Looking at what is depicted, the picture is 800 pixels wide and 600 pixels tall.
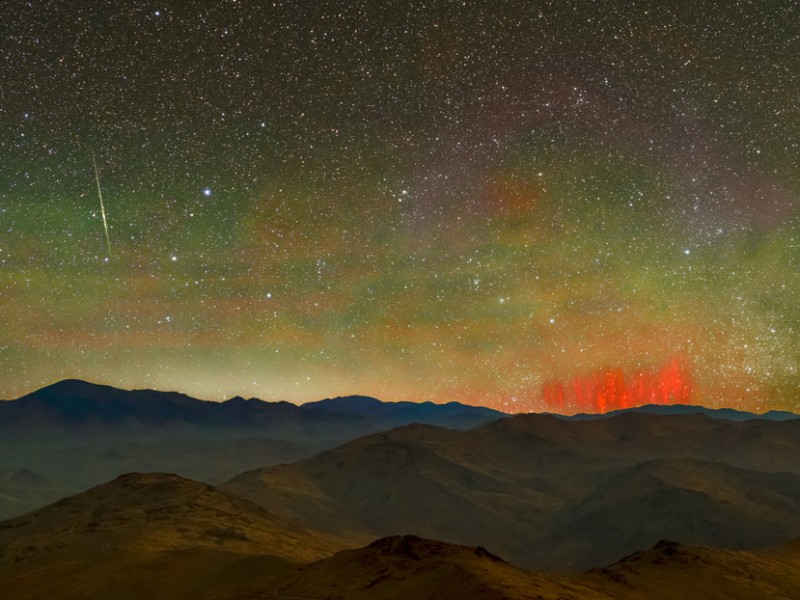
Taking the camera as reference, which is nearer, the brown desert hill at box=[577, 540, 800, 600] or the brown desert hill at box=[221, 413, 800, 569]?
the brown desert hill at box=[577, 540, 800, 600]

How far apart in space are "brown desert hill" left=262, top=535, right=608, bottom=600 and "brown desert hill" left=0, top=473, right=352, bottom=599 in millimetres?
3494

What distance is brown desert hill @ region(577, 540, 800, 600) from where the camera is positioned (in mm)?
26391

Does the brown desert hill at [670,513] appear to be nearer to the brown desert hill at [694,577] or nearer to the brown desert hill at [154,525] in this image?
the brown desert hill at [694,577]

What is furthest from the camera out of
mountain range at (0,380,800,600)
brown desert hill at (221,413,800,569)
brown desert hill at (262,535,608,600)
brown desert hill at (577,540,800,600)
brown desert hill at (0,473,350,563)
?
brown desert hill at (221,413,800,569)

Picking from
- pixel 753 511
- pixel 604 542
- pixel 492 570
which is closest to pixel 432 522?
pixel 604 542

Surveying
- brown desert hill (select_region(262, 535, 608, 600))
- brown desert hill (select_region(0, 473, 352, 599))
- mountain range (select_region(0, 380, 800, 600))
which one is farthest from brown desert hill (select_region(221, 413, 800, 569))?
brown desert hill (select_region(262, 535, 608, 600))

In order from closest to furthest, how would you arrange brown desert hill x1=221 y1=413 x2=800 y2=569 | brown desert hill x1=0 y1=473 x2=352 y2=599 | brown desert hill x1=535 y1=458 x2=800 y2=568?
brown desert hill x1=0 y1=473 x2=352 y2=599, brown desert hill x1=535 y1=458 x2=800 y2=568, brown desert hill x1=221 y1=413 x2=800 y2=569

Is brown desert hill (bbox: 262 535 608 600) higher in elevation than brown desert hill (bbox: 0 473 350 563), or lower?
higher

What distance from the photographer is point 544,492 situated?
92438 mm

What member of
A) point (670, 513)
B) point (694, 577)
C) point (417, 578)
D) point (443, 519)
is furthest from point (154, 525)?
point (670, 513)

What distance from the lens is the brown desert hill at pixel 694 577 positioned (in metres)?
26.4

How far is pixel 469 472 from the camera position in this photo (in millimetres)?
97500

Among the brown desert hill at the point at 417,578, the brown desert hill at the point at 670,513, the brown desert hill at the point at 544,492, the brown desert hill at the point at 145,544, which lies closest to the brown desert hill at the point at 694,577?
the brown desert hill at the point at 417,578

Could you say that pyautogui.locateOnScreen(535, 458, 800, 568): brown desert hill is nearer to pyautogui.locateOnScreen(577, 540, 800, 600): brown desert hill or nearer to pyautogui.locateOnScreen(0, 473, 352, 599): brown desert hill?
pyautogui.locateOnScreen(577, 540, 800, 600): brown desert hill
